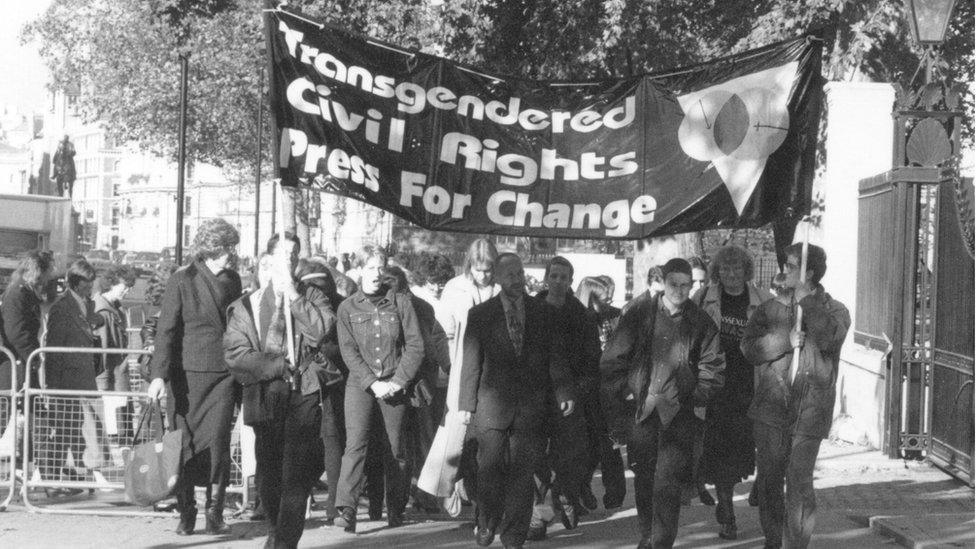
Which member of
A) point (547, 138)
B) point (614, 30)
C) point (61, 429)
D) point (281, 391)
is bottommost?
point (61, 429)

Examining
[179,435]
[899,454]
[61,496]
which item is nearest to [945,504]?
[899,454]

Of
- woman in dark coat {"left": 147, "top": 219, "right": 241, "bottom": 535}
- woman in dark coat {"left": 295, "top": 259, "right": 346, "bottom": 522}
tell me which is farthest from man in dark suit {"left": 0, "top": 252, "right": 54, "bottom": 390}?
woman in dark coat {"left": 295, "top": 259, "right": 346, "bottom": 522}

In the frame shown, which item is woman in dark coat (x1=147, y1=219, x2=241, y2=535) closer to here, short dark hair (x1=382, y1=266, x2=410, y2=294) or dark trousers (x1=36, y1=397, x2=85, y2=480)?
short dark hair (x1=382, y1=266, x2=410, y2=294)

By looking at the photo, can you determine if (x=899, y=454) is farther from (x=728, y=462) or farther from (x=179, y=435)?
(x=179, y=435)

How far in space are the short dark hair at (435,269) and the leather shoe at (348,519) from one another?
6.64ft

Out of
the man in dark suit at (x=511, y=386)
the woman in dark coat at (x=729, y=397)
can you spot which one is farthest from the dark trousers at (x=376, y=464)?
the woman in dark coat at (x=729, y=397)

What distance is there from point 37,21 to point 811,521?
162 feet

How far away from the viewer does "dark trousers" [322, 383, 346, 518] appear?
351 inches

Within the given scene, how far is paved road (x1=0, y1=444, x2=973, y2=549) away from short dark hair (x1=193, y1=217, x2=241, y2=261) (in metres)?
1.67

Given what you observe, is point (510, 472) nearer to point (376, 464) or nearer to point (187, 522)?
point (376, 464)

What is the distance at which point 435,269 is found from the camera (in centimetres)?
1031

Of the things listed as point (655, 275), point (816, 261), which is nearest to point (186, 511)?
point (655, 275)

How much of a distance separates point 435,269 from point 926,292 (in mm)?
3787

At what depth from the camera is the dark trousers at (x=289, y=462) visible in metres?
7.53
